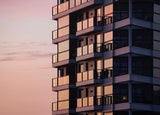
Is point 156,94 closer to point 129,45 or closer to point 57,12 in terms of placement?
point 129,45

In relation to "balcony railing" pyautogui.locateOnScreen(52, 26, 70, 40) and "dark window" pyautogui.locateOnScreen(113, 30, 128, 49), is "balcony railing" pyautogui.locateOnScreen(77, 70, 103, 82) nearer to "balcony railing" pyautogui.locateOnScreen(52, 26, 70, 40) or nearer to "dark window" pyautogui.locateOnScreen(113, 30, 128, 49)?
"dark window" pyautogui.locateOnScreen(113, 30, 128, 49)

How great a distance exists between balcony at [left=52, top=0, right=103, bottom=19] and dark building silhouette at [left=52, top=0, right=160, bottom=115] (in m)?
0.12

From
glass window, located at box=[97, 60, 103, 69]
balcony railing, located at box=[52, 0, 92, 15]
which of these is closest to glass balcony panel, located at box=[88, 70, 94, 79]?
glass window, located at box=[97, 60, 103, 69]

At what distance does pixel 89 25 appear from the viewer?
81.0 meters

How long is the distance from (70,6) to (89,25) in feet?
18.4

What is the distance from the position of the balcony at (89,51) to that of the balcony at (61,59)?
2.20 metres

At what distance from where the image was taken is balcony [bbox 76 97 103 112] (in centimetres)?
7800

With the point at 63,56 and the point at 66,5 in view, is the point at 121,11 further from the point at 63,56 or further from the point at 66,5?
the point at 63,56

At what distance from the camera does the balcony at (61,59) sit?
8462 cm

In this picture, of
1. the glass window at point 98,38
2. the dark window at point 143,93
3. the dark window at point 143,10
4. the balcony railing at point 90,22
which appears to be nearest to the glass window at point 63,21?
the balcony railing at point 90,22

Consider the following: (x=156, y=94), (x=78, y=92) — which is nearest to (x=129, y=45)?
(x=156, y=94)

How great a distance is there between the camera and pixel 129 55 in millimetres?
75312

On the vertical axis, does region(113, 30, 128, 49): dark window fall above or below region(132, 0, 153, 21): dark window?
below

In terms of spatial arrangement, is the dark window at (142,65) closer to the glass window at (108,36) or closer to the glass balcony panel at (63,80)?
the glass window at (108,36)
